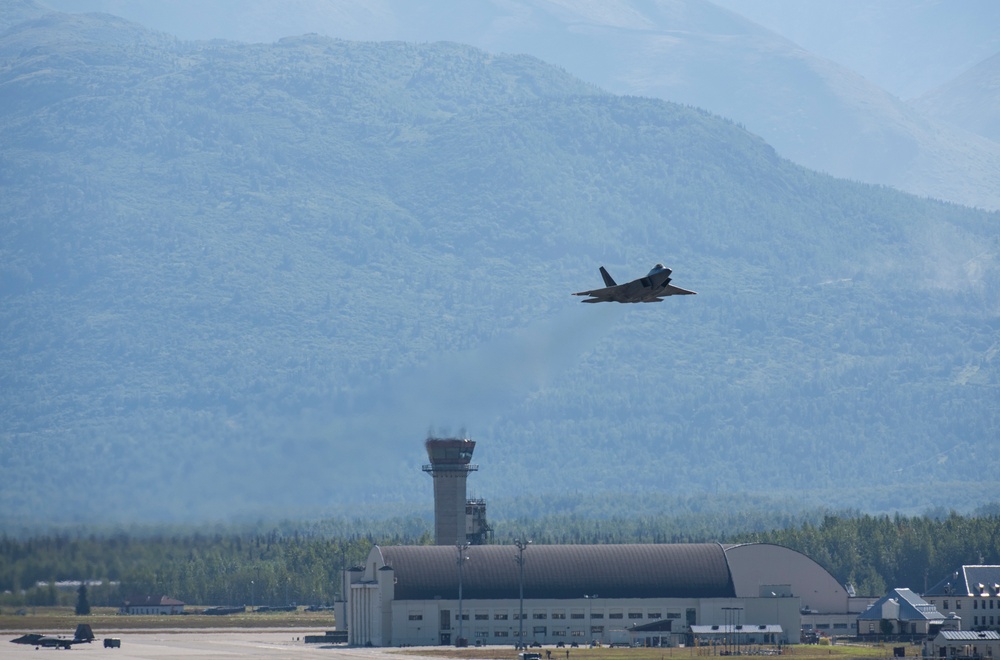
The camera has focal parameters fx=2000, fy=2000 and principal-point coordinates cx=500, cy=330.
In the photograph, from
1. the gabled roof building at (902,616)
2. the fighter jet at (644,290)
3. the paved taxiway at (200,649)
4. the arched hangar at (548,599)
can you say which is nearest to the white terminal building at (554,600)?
the arched hangar at (548,599)

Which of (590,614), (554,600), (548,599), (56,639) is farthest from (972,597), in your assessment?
(56,639)

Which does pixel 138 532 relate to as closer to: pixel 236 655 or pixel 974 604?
pixel 236 655

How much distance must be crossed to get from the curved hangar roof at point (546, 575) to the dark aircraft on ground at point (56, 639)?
29.2 metres

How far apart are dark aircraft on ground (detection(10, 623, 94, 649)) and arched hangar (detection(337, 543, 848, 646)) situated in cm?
2544

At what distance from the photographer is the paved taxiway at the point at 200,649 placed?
518 ft

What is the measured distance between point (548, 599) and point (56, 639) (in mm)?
47484

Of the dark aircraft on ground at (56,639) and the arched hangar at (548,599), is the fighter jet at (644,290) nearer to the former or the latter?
the dark aircraft on ground at (56,639)

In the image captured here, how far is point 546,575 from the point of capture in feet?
643

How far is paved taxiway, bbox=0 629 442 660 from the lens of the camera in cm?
15775

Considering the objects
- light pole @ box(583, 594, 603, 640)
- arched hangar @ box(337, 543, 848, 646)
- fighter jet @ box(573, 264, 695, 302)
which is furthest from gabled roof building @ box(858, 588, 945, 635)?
fighter jet @ box(573, 264, 695, 302)

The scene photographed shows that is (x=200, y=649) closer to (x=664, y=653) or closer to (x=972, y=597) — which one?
(x=664, y=653)

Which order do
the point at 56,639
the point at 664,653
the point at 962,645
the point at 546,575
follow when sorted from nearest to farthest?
the point at 962,645 → the point at 664,653 → the point at 56,639 → the point at 546,575

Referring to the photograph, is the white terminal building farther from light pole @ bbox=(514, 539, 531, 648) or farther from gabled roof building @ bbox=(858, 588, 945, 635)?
gabled roof building @ bbox=(858, 588, 945, 635)

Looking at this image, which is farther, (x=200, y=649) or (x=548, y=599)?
(x=548, y=599)
